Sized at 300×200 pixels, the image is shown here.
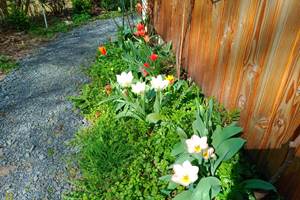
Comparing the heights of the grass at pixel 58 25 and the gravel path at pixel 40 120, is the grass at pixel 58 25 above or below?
above

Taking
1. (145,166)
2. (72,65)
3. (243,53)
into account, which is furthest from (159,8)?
(145,166)

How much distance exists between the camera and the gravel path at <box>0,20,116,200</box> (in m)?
2.30

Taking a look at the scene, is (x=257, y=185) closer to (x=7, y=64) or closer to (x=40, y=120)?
(x=40, y=120)

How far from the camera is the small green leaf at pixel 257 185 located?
5.51 feet

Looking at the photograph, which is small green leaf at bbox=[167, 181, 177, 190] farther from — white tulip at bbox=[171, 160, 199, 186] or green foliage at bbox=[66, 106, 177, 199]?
white tulip at bbox=[171, 160, 199, 186]

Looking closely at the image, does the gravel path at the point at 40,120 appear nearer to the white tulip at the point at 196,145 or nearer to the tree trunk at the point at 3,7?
the white tulip at the point at 196,145

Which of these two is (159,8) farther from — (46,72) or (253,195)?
(253,195)

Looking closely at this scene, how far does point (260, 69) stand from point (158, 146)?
0.99 metres

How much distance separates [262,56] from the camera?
1724 mm

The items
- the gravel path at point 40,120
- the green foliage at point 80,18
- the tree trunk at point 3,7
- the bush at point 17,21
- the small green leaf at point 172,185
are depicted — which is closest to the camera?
the small green leaf at point 172,185

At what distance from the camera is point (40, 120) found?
9.93 ft

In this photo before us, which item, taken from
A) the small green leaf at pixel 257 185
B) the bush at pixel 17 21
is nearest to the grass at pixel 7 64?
the bush at pixel 17 21

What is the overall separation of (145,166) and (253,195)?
803 millimetres

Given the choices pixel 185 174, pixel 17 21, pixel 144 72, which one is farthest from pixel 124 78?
pixel 17 21
